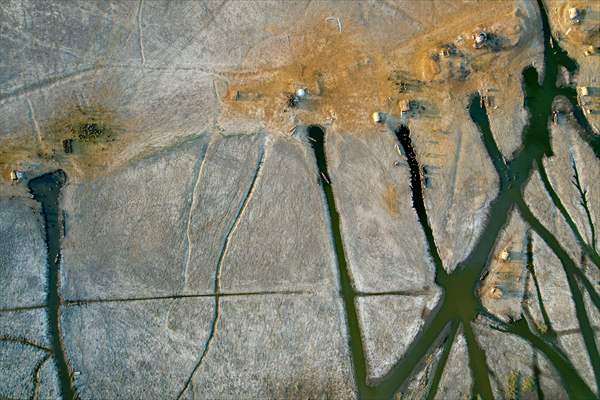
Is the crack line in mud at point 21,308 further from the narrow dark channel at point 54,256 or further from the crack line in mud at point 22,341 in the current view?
the crack line in mud at point 22,341

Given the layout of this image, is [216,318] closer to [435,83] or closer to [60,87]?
[60,87]

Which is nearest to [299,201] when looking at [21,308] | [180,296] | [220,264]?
[220,264]

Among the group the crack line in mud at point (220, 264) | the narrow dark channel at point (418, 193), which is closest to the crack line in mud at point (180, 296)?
the crack line in mud at point (220, 264)

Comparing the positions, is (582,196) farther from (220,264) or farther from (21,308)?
(21,308)

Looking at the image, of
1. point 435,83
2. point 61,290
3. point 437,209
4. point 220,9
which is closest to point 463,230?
point 437,209

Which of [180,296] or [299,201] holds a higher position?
[299,201]
